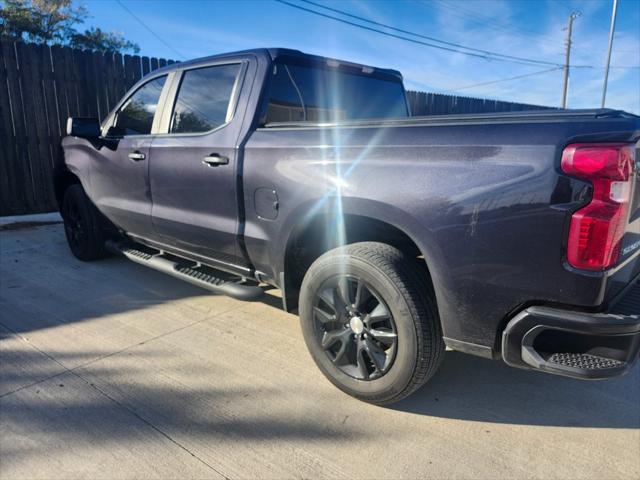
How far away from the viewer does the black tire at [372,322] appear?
7.07 ft

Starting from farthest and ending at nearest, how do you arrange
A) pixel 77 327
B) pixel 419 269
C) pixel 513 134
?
pixel 77 327 → pixel 419 269 → pixel 513 134

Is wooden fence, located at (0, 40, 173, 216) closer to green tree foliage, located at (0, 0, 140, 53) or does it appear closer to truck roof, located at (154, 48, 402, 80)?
truck roof, located at (154, 48, 402, 80)

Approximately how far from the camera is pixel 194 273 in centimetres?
343

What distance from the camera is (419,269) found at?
7.41ft

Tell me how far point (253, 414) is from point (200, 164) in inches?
66.5

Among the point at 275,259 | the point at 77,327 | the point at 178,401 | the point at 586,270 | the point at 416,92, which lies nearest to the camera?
the point at 586,270

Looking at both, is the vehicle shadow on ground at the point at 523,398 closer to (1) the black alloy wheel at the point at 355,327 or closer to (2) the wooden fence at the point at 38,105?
(1) the black alloy wheel at the point at 355,327

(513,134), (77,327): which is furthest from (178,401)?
(513,134)

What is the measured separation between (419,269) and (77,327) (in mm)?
2614

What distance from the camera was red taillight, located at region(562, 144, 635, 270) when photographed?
64.4 inches

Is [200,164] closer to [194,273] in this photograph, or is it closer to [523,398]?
[194,273]

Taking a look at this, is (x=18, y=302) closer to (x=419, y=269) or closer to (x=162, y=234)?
(x=162, y=234)

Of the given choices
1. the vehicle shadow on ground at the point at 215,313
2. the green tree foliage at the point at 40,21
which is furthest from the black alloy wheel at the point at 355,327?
the green tree foliage at the point at 40,21

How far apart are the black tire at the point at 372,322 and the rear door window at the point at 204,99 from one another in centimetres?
139
